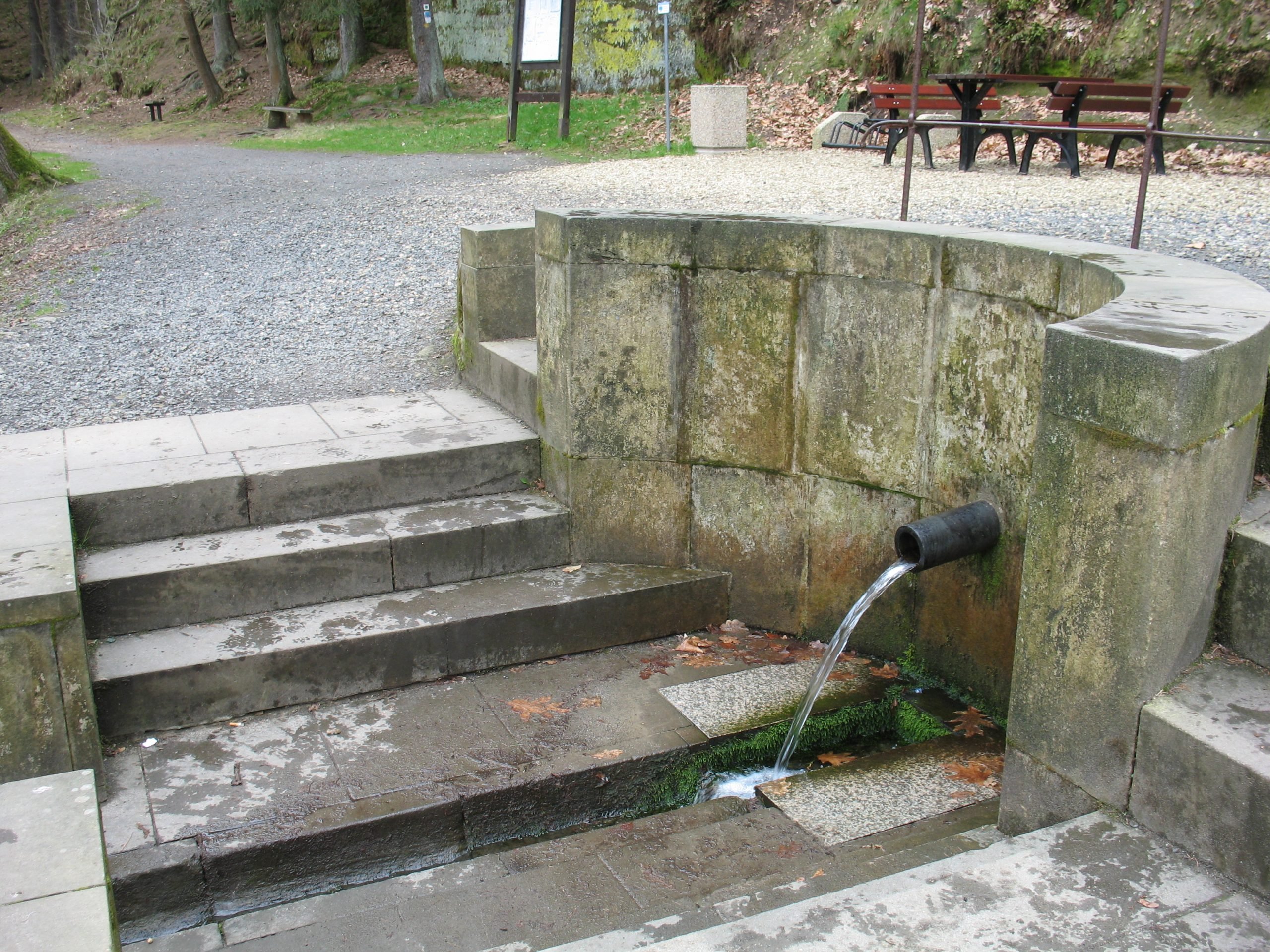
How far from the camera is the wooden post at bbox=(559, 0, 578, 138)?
657 inches

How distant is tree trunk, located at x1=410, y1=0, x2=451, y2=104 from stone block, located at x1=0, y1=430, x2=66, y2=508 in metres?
21.1

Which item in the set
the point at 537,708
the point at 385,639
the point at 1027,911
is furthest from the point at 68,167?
the point at 1027,911

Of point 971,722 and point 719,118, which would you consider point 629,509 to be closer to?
point 971,722

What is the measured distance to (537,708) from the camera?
4.74m

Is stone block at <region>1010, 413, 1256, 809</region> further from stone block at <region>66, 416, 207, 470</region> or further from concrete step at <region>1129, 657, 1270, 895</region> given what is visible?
stone block at <region>66, 416, 207, 470</region>

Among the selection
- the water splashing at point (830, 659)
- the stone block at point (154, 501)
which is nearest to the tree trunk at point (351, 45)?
the stone block at point (154, 501)

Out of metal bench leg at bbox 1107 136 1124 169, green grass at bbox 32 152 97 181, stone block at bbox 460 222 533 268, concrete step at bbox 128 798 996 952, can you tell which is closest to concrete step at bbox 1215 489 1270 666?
concrete step at bbox 128 798 996 952

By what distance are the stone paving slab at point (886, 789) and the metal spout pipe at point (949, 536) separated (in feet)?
2.43

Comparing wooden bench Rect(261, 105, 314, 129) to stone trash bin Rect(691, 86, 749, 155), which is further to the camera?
wooden bench Rect(261, 105, 314, 129)

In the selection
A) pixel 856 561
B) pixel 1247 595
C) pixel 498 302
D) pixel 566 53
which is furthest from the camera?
pixel 566 53

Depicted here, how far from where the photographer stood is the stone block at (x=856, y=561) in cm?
496

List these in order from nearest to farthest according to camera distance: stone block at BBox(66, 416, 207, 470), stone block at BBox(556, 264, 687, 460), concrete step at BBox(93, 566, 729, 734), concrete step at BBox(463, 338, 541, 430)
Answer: concrete step at BBox(93, 566, 729, 734), stone block at BBox(556, 264, 687, 460), stone block at BBox(66, 416, 207, 470), concrete step at BBox(463, 338, 541, 430)

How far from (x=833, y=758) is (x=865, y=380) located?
1.65 metres

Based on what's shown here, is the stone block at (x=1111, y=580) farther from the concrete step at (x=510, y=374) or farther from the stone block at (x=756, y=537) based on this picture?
the concrete step at (x=510, y=374)
